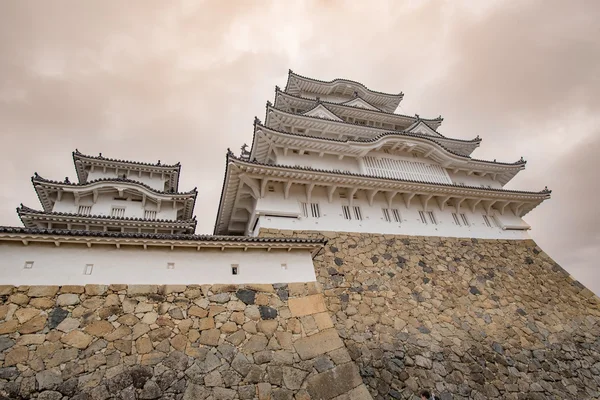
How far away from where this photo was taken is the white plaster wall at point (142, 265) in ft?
19.0

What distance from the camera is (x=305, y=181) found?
1120cm

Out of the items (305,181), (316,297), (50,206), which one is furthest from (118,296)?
(50,206)

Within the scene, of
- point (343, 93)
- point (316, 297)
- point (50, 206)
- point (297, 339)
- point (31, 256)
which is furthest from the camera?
point (343, 93)

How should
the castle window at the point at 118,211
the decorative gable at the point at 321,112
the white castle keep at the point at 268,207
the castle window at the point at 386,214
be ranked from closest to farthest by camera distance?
the white castle keep at the point at 268,207, the castle window at the point at 386,214, the castle window at the point at 118,211, the decorative gable at the point at 321,112

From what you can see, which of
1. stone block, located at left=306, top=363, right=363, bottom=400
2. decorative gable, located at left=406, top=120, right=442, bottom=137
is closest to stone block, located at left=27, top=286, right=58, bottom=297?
stone block, located at left=306, top=363, right=363, bottom=400

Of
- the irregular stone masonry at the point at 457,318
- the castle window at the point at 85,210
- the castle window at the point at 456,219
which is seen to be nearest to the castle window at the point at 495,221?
the irregular stone masonry at the point at 457,318

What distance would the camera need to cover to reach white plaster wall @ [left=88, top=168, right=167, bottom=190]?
15214 millimetres

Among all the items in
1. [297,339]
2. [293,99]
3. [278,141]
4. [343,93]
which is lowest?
[297,339]

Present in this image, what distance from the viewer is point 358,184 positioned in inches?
461

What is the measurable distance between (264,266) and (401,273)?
19.0ft

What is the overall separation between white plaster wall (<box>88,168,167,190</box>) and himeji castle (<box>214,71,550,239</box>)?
5.28 m

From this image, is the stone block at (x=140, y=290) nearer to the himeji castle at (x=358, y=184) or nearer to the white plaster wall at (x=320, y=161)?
the himeji castle at (x=358, y=184)

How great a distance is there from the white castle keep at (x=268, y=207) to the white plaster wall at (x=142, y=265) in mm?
23

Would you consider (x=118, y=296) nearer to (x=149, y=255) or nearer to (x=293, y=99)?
(x=149, y=255)
